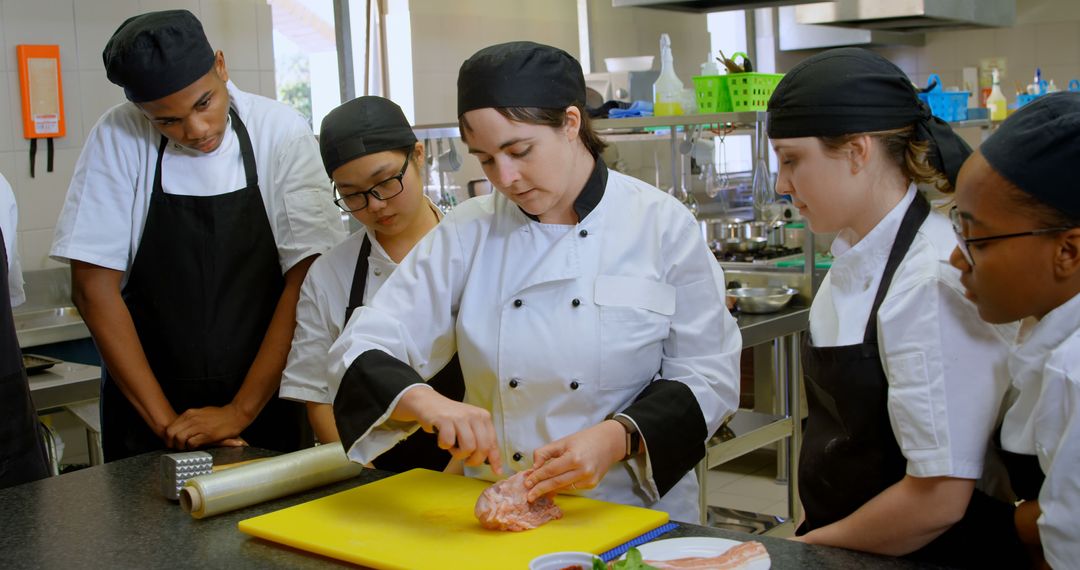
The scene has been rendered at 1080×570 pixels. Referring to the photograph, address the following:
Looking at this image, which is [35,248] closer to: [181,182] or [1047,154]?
[181,182]

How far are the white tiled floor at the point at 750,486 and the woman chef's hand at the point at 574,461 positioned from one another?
9.36 ft

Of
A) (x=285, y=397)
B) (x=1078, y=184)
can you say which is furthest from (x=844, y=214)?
(x=285, y=397)

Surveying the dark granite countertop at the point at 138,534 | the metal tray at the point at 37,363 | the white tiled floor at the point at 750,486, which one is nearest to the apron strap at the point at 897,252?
the dark granite countertop at the point at 138,534

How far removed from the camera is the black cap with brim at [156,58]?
209 cm

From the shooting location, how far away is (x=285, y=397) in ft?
7.11

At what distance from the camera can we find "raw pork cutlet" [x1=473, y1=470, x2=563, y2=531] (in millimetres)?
1456

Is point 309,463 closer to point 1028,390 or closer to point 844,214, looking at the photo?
point 844,214

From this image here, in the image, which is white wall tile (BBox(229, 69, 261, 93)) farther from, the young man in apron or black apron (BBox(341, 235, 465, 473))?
black apron (BBox(341, 235, 465, 473))

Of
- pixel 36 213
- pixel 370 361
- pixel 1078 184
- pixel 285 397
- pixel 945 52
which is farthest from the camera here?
pixel 945 52

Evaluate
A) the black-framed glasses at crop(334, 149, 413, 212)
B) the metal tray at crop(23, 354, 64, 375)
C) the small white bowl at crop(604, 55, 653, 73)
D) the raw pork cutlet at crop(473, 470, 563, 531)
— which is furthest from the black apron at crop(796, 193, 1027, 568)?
the small white bowl at crop(604, 55, 653, 73)

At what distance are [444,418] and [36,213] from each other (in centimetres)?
308

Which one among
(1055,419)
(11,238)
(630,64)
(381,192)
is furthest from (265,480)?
(630,64)

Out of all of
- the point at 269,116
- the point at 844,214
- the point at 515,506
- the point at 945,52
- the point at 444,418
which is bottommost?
the point at 515,506

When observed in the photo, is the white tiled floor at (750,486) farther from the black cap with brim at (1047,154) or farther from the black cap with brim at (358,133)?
the black cap with brim at (1047,154)
